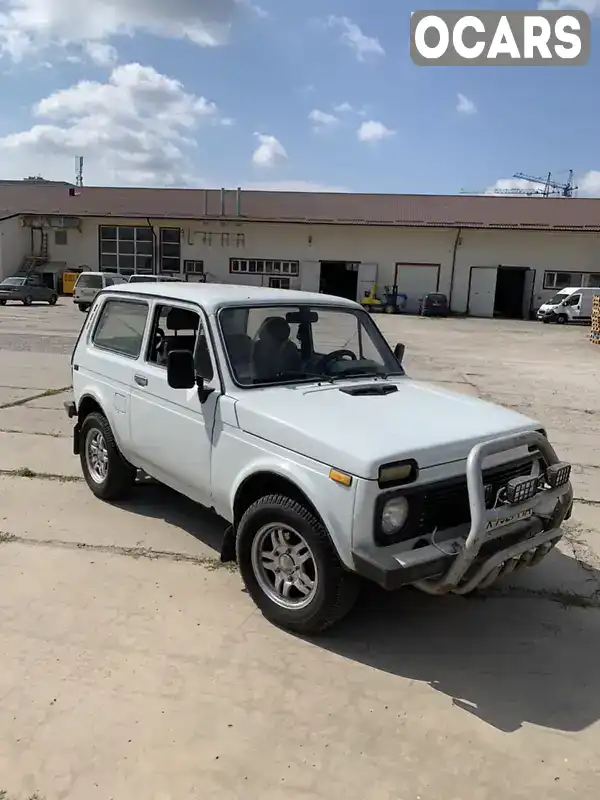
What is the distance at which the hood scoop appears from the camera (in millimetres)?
4047

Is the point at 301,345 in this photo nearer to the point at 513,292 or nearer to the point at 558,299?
the point at 558,299

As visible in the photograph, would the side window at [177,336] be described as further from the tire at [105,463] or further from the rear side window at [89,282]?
the rear side window at [89,282]

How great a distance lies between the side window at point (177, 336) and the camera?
421 centimetres

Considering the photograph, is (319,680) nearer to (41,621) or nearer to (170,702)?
(170,702)

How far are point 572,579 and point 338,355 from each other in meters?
2.33

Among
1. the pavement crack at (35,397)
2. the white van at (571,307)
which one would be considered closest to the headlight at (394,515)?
the pavement crack at (35,397)

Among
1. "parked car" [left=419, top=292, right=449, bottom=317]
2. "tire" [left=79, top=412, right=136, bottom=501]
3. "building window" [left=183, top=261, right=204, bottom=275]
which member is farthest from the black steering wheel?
"building window" [left=183, top=261, right=204, bottom=275]

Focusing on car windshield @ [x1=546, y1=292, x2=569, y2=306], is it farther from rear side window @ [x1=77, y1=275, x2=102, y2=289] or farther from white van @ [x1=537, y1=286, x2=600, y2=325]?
rear side window @ [x1=77, y1=275, x2=102, y2=289]

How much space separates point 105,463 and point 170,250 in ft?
127

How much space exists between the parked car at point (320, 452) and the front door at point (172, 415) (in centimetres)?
2

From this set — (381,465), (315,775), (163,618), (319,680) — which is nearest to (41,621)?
(163,618)

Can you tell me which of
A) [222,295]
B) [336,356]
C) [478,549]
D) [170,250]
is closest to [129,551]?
[222,295]

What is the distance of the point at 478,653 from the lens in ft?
11.6

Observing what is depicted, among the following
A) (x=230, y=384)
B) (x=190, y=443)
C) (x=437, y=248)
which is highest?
(x=437, y=248)
